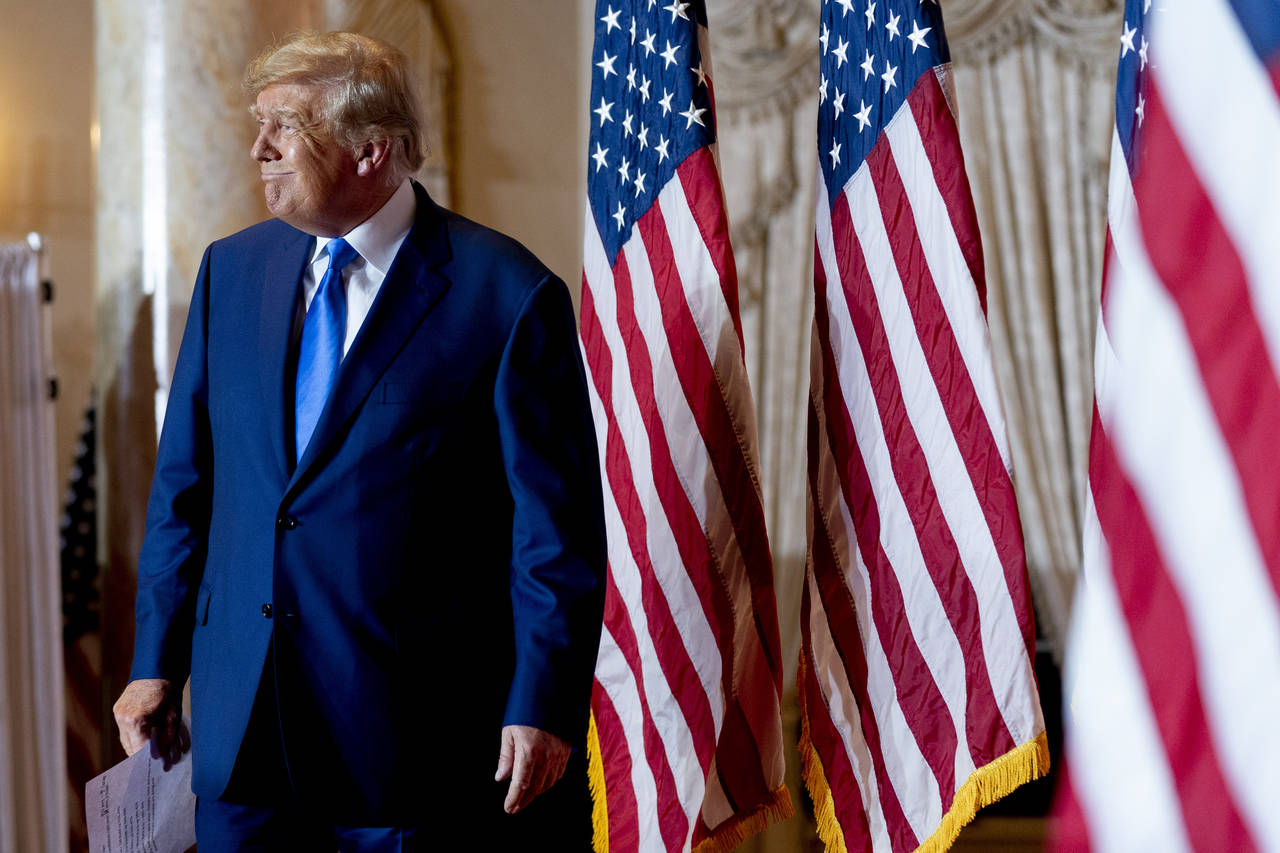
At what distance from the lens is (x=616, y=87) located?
305cm

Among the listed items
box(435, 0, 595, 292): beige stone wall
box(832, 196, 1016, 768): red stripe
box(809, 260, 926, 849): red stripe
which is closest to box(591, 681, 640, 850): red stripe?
box(809, 260, 926, 849): red stripe

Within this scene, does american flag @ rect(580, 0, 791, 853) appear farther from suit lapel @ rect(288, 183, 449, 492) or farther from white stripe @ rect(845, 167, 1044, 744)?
suit lapel @ rect(288, 183, 449, 492)

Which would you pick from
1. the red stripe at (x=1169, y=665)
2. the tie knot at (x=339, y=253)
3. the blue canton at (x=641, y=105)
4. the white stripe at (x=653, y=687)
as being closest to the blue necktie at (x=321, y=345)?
the tie knot at (x=339, y=253)

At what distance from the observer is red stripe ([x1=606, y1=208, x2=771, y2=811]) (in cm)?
272

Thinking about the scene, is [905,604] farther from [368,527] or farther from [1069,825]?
[1069,825]

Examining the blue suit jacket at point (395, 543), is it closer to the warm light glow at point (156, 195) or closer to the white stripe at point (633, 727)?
the white stripe at point (633, 727)

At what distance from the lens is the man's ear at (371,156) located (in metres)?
1.97

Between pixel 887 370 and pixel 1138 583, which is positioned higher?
pixel 887 370

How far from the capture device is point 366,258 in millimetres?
2020

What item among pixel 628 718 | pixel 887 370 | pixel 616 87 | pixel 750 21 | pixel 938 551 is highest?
pixel 750 21

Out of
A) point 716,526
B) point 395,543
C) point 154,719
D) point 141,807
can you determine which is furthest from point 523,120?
point 141,807

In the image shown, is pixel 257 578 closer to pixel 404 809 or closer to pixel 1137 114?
pixel 404 809

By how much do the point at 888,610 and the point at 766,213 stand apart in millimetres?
2151

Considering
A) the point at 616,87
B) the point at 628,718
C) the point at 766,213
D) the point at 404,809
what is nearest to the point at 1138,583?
the point at 404,809
